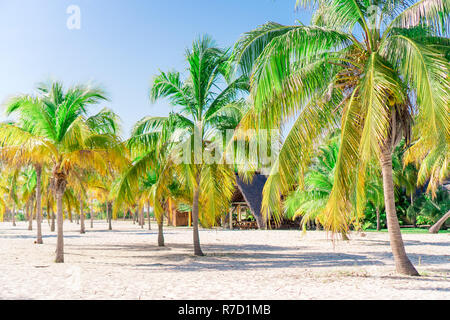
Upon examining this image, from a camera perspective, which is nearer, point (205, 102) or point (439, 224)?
point (205, 102)

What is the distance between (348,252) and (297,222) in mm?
19572

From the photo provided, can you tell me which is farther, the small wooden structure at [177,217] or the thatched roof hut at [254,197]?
the small wooden structure at [177,217]

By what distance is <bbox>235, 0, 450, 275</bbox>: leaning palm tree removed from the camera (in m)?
6.76

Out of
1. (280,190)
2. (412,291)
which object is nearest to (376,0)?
(280,190)

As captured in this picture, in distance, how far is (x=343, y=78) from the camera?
24.8 ft

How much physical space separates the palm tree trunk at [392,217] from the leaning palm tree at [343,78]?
20 millimetres

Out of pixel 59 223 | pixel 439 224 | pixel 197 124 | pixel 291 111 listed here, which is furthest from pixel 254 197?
pixel 291 111

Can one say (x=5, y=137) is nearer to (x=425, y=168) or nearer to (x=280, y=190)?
(x=280, y=190)

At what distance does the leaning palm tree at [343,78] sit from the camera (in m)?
6.76

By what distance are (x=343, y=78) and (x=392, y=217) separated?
3.01m

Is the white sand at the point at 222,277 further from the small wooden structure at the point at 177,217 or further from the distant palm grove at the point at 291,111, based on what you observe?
the small wooden structure at the point at 177,217

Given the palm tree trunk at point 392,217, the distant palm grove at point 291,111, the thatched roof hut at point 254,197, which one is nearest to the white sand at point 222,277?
the palm tree trunk at point 392,217

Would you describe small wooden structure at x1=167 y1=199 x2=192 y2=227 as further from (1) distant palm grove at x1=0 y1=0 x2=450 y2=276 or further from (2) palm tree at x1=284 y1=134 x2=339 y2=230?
(1) distant palm grove at x1=0 y1=0 x2=450 y2=276

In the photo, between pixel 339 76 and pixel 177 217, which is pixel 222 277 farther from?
pixel 177 217
